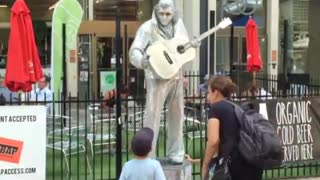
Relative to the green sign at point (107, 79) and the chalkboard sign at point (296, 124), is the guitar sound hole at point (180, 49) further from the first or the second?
the green sign at point (107, 79)

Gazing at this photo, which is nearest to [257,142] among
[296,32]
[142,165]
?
[142,165]

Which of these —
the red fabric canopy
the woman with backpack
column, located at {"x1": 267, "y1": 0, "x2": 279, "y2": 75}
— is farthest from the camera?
column, located at {"x1": 267, "y1": 0, "x2": 279, "y2": 75}

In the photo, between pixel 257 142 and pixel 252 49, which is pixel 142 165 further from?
pixel 252 49

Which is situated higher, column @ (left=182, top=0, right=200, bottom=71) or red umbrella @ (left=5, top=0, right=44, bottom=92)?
column @ (left=182, top=0, right=200, bottom=71)

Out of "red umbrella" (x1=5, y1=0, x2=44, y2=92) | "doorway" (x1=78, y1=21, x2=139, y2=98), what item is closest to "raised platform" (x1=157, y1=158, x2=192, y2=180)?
"red umbrella" (x1=5, y1=0, x2=44, y2=92)

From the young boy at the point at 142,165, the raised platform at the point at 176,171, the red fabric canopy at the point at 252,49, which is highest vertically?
the red fabric canopy at the point at 252,49

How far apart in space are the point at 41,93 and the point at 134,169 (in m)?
8.61

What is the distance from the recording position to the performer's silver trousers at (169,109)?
668cm

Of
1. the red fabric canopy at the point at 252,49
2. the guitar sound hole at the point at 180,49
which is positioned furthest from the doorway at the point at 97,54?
the guitar sound hole at the point at 180,49

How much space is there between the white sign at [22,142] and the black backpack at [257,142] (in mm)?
3220

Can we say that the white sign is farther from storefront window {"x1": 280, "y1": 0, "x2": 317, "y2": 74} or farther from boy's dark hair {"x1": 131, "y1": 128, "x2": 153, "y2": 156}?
storefront window {"x1": 280, "y1": 0, "x2": 317, "y2": 74}

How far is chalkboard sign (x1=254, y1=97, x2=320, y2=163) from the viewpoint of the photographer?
28.9ft

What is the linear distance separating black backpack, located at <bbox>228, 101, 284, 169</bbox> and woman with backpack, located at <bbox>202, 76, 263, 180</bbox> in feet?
0.19

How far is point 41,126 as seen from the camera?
7422 mm
